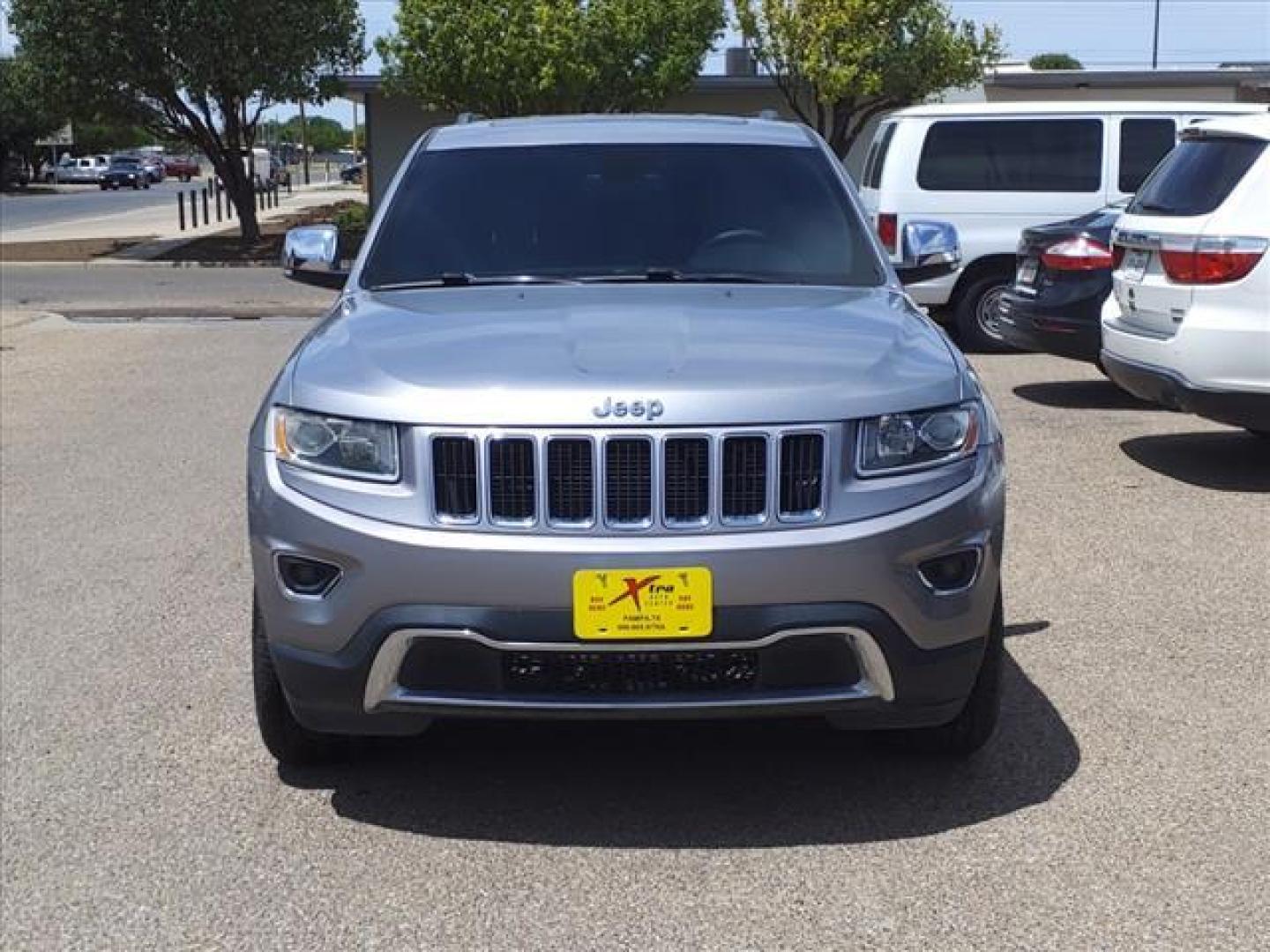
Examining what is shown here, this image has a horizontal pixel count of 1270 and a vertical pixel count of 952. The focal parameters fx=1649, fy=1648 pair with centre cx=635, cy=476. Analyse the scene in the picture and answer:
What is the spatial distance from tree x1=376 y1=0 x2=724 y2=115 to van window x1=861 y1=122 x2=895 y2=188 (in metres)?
15.9

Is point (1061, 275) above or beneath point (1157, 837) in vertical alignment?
above

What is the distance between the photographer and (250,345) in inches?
598

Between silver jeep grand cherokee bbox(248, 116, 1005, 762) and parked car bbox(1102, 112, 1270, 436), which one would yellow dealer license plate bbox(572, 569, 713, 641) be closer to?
silver jeep grand cherokee bbox(248, 116, 1005, 762)

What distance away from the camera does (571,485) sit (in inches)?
147

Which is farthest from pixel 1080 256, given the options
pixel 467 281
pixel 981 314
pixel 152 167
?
pixel 152 167

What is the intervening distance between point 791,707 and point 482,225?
81.3 inches

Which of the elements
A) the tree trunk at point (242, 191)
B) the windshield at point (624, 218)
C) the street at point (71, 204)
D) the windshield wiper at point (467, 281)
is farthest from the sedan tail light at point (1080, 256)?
the street at point (71, 204)

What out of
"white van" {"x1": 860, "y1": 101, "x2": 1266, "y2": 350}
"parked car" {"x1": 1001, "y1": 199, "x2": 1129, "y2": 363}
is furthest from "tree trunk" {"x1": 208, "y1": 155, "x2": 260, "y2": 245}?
"parked car" {"x1": 1001, "y1": 199, "x2": 1129, "y2": 363}

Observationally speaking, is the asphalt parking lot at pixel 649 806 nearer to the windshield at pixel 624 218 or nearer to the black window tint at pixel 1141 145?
the windshield at pixel 624 218

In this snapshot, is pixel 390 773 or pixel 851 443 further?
pixel 390 773

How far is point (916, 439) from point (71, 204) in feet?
195

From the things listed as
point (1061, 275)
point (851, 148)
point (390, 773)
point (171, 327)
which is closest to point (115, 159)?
point (851, 148)

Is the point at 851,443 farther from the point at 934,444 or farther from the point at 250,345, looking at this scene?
the point at 250,345

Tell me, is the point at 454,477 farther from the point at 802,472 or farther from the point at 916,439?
the point at 916,439
